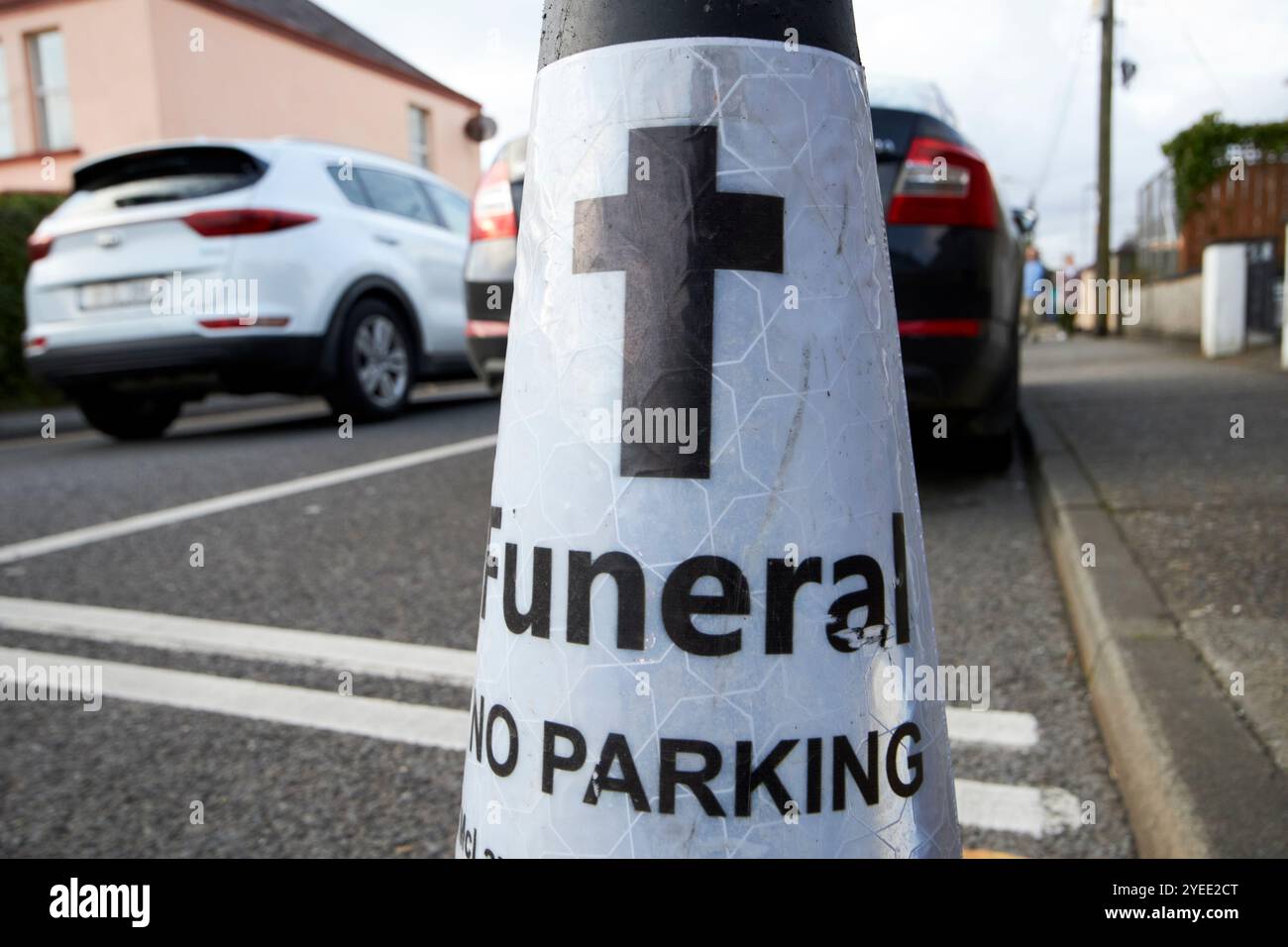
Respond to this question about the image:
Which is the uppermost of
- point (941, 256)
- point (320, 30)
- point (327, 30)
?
point (327, 30)

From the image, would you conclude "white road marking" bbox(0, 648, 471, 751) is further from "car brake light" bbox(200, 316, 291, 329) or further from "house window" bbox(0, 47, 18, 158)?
"house window" bbox(0, 47, 18, 158)

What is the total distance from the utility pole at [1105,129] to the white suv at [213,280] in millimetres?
20053

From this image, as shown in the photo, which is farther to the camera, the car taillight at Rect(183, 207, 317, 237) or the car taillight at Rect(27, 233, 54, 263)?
the car taillight at Rect(27, 233, 54, 263)

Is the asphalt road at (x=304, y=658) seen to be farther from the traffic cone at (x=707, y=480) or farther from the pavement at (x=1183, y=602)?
the traffic cone at (x=707, y=480)

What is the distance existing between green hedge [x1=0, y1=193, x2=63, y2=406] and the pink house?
527 centimetres

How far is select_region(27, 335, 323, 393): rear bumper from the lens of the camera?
6672 millimetres

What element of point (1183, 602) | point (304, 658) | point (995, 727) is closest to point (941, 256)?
point (1183, 602)

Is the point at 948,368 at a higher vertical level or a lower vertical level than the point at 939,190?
lower

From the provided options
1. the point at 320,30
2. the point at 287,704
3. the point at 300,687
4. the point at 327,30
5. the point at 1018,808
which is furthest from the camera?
the point at 327,30

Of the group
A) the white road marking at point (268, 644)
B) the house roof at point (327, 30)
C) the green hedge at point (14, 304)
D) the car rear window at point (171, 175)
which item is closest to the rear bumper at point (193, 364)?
the car rear window at point (171, 175)

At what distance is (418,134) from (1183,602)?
24.1 meters

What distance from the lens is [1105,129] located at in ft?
79.7

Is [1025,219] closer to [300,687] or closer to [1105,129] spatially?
[300,687]

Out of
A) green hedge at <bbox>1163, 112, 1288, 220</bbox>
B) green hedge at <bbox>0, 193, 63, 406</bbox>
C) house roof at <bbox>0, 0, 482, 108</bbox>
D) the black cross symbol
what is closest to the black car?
the black cross symbol
